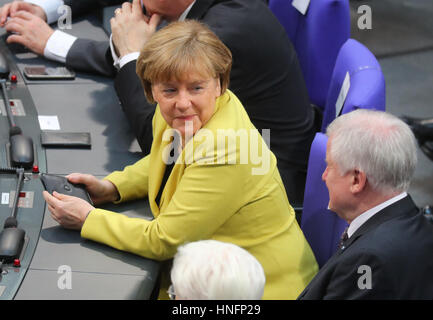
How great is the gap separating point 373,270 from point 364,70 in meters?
0.89

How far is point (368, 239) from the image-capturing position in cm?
162

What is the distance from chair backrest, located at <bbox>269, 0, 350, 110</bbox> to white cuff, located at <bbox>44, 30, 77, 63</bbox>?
1.06 metres

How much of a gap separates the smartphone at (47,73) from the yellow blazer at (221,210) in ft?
2.60

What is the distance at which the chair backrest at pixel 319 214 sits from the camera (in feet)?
6.71

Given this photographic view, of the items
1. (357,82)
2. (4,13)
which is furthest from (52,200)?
(4,13)

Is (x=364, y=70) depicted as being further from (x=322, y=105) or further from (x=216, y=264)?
(x=216, y=264)

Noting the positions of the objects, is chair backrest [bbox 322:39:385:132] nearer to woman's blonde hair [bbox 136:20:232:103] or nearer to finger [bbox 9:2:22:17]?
woman's blonde hair [bbox 136:20:232:103]

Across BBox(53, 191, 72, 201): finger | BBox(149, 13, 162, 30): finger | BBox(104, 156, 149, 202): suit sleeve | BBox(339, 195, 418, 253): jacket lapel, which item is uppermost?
BBox(149, 13, 162, 30): finger

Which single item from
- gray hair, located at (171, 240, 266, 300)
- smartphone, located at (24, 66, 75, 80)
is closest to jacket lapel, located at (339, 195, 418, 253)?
gray hair, located at (171, 240, 266, 300)

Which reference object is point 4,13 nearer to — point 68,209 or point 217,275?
point 68,209

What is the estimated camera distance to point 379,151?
162 cm

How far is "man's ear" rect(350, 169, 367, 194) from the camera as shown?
1655 mm
